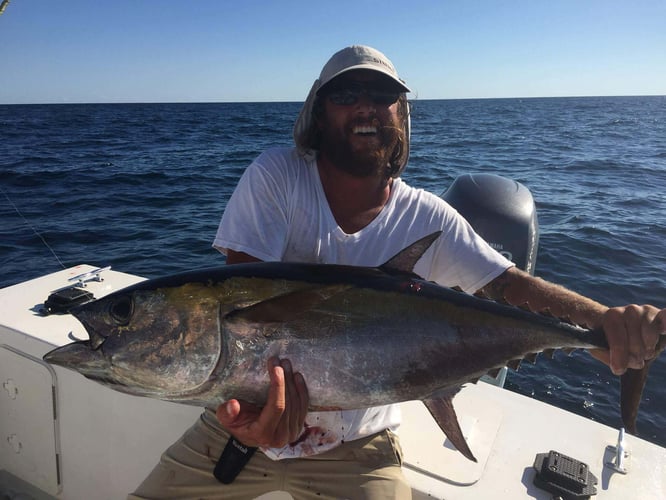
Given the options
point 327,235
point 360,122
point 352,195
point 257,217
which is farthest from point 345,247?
point 360,122

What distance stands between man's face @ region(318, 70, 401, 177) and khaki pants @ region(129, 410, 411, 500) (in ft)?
4.55

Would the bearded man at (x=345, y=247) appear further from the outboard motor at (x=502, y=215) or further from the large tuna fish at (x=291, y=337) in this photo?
the outboard motor at (x=502, y=215)

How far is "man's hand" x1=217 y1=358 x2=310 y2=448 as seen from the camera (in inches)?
64.1

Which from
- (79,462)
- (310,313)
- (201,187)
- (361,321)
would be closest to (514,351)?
(361,321)

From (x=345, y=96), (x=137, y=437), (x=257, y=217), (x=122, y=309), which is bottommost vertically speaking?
(x=137, y=437)

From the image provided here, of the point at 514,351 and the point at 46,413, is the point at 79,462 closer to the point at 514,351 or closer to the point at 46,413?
the point at 46,413

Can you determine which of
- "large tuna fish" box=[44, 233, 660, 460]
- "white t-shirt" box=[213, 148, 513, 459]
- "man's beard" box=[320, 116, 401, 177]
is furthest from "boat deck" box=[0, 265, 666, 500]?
"man's beard" box=[320, 116, 401, 177]

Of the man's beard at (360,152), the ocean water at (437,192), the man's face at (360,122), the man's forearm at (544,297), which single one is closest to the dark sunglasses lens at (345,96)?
the man's face at (360,122)

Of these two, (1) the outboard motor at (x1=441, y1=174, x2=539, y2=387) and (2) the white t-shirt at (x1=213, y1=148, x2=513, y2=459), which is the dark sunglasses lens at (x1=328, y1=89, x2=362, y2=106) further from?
(1) the outboard motor at (x1=441, y1=174, x2=539, y2=387)

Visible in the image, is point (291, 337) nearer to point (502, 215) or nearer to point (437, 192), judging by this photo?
point (502, 215)

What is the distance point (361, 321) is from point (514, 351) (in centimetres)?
69

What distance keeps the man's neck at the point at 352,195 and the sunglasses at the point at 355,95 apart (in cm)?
33

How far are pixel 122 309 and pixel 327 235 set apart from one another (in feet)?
3.30

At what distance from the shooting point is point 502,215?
14.7 feet
